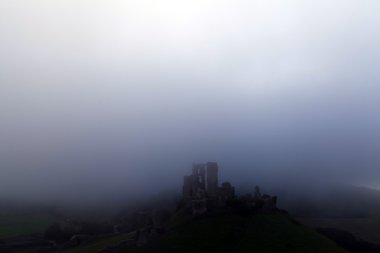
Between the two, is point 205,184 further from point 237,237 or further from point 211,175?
point 237,237

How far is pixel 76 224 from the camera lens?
6786 inches

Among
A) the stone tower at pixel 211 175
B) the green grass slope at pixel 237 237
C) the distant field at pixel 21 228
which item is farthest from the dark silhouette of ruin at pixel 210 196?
the distant field at pixel 21 228

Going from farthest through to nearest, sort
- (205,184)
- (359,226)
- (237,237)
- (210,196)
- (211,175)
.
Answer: (359,226) < (205,184) < (211,175) < (210,196) < (237,237)

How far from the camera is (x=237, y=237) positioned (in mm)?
86375

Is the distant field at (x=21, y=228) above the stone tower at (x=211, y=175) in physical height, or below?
below

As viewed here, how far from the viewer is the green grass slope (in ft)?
265

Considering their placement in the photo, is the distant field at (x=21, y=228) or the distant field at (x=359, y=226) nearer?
the distant field at (x=359, y=226)

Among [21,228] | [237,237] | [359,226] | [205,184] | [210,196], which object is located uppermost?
[205,184]

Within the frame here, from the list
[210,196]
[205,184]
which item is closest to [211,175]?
[205,184]

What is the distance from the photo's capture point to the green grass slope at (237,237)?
80812mm

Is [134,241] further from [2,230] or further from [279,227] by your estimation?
[2,230]

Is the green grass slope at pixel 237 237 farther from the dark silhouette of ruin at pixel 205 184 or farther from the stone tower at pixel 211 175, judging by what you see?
the stone tower at pixel 211 175

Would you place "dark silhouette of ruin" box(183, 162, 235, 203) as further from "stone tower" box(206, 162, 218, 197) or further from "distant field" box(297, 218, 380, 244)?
"distant field" box(297, 218, 380, 244)

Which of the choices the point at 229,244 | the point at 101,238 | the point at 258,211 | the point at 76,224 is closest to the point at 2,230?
the point at 76,224
